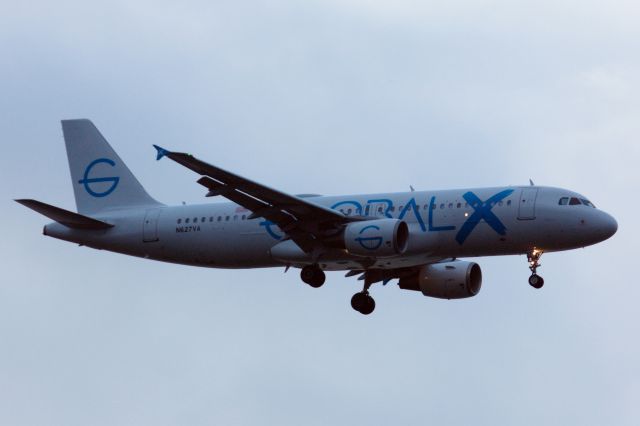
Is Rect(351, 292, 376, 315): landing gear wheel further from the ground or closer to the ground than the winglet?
closer to the ground

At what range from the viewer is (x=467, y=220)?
173 ft

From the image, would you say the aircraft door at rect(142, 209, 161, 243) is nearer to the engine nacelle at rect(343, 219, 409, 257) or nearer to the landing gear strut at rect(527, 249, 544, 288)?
the engine nacelle at rect(343, 219, 409, 257)

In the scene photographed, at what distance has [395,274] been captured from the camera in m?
58.4

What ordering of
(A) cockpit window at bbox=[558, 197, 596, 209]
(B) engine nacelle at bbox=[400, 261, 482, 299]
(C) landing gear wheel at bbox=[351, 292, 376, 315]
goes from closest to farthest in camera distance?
(A) cockpit window at bbox=[558, 197, 596, 209] → (B) engine nacelle at bbox=[400, 261, 482, 299] → (C) landing gear wheel at bbox=[351, 292, 376, 315]

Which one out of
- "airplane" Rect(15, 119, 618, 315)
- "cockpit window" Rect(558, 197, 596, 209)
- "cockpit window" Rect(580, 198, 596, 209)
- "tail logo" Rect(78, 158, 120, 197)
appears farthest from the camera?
"tail logo" Rect(78, 158, 120, 197)

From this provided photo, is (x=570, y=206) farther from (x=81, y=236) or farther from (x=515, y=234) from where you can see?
(x=81, y=236)

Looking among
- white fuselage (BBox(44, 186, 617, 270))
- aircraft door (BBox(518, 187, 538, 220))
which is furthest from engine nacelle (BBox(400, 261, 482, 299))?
aircraft door (BBox(518, 187, 538, 220))

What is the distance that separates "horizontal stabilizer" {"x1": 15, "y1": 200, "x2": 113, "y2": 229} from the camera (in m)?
55.2

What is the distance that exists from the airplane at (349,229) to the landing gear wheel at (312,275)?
0.12 ft

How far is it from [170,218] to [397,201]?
9.63m

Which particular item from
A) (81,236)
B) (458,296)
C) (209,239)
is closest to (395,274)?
(458,296)

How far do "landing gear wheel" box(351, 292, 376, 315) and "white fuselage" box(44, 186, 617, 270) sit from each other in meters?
3.05

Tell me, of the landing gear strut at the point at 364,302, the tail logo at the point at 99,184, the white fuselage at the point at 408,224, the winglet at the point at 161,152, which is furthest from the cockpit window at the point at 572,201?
the tail logo at the point at 99,184

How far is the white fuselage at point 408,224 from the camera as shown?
52.4 m
